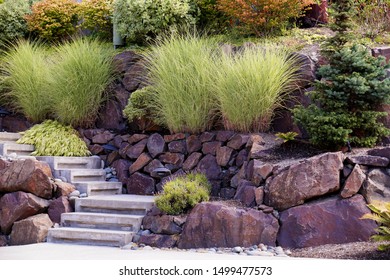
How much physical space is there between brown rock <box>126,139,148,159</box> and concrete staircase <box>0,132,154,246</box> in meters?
0.47

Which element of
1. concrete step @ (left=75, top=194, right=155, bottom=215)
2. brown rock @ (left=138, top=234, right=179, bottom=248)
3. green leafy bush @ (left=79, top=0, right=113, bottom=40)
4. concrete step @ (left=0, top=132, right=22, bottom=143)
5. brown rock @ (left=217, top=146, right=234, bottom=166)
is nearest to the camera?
brown rock @ (left=138, top=234, right=179, bottom=248)

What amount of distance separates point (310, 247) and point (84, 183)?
11.7 feet

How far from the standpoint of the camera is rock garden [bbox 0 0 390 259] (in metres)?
6.86

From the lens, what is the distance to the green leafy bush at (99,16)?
1166 cm

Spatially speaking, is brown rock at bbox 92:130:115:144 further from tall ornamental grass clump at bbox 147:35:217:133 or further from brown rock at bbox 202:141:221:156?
brown rock at bbox 202:141:221:156

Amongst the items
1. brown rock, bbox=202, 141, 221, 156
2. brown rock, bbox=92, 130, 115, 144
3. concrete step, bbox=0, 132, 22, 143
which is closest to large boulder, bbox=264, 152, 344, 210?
brown rock, bbox=202, 141, 221, 156

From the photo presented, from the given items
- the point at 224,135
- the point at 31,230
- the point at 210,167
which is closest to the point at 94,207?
the point at 31,230

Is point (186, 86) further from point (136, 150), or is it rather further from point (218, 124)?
point (136, 150)

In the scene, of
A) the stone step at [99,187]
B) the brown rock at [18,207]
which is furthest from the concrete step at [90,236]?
the stone step at [99,187]

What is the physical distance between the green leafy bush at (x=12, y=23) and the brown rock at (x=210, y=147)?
18.0ft

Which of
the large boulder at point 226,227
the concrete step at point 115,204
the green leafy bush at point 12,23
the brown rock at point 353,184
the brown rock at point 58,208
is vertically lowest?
the brown rock at point 58,208

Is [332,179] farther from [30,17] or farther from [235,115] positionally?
[30,17]

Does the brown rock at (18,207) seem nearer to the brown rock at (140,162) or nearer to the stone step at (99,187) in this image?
the stone step at (99,187)

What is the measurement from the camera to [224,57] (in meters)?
8.53
